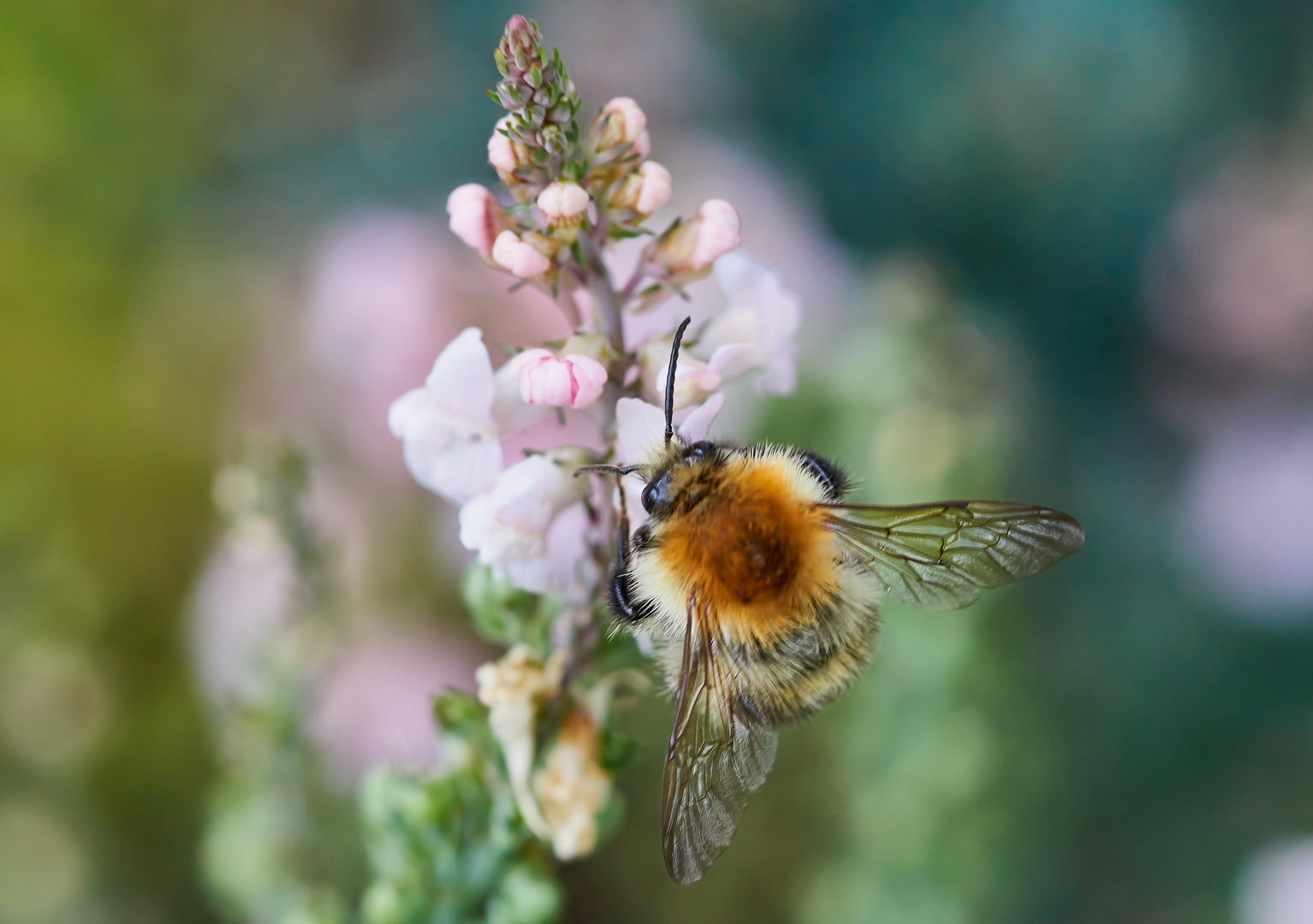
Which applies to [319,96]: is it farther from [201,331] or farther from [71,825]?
[71,825]

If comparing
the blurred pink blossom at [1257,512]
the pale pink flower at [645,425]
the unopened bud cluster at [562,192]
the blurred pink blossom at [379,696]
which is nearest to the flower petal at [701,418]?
the pale pink flower at [645,425]

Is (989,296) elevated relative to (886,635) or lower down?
elevated

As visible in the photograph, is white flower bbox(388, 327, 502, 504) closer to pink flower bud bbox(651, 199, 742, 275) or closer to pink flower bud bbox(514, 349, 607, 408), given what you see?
pink flower bud bbox(514, 349, 607, 408)

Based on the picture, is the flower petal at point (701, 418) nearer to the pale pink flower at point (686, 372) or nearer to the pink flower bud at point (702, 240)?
the pale pink flower at point (686, 372)

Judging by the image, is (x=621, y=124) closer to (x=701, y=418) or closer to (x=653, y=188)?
(x=653, y=188)

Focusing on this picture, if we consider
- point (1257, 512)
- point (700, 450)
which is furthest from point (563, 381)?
point (1257, 512)

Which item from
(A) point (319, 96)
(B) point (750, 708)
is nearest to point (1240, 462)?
(B) point (750, 708)
